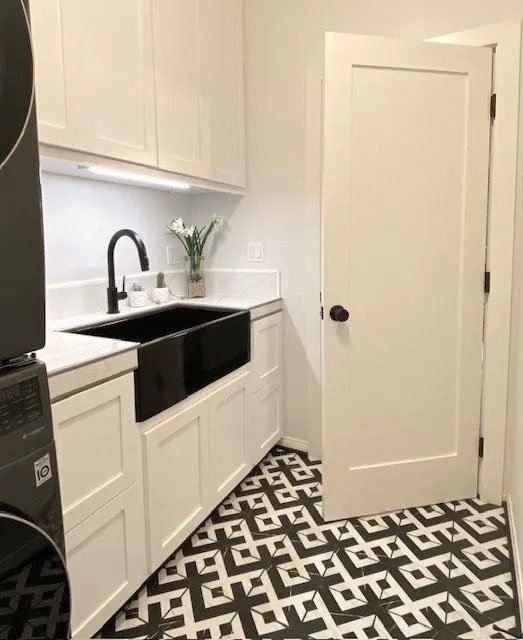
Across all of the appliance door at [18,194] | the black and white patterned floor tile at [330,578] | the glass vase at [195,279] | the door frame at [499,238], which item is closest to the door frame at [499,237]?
the door frame at [499,238]

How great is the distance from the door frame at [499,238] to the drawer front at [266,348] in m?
1.01

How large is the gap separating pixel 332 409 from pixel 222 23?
1.88m

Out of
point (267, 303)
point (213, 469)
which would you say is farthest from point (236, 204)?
point (213, 469)

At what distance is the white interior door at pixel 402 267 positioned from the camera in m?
1.80

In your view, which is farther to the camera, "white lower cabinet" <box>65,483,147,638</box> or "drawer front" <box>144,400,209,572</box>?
"drawer front" <box>144,400,209,572</box>

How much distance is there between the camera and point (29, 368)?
0.84 meters

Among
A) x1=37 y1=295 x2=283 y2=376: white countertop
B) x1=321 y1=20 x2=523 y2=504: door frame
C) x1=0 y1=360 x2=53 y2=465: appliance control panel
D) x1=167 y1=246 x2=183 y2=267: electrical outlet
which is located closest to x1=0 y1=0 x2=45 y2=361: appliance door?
x1=0 y1=360 x2=53 y2=465: appliance control panel

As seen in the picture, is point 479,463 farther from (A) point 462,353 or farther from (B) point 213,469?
(B) point 213,469

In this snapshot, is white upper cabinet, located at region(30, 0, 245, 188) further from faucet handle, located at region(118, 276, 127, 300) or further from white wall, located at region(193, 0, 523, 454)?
faucet handle, located at region(118, 276, 127, 300)

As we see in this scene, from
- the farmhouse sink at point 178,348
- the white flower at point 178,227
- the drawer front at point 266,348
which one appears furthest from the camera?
the white flower at point 178,227

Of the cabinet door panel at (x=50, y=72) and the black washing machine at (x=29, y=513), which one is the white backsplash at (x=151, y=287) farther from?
the black washing machine at (x=29, y=513)

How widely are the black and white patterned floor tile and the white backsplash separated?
1048 millimetres

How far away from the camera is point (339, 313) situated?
6.07 feet

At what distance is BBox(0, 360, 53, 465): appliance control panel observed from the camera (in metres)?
0.79
